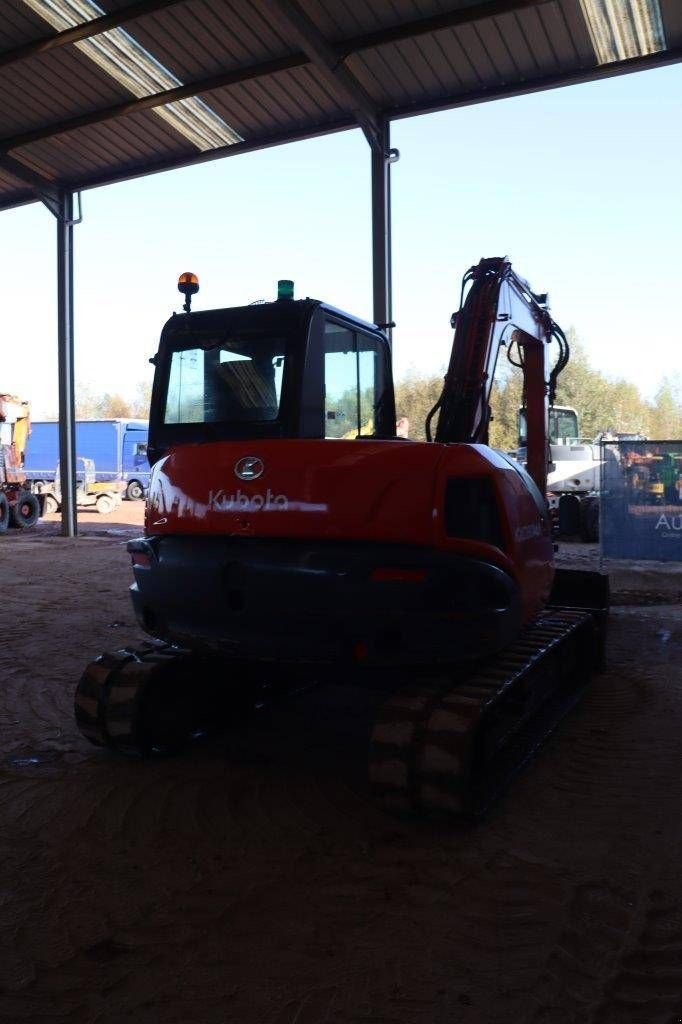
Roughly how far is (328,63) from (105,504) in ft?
66.5

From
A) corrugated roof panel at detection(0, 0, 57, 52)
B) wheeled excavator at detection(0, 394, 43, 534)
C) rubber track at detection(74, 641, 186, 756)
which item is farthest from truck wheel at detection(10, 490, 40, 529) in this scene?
rubber track at detection(74, 641, 186, 756)

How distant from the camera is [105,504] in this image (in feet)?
97.4

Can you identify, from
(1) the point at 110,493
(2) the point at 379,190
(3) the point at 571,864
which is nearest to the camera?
(3) the point at 571,864

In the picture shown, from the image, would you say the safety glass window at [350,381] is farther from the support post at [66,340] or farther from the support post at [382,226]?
the support post at [66,340]

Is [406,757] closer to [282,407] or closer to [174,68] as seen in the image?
[282,407]

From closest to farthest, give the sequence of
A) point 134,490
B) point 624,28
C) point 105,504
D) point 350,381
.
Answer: point 350,381 → point 624,28 → point 105,504 → point 134,490

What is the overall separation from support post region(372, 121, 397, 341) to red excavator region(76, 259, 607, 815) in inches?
320

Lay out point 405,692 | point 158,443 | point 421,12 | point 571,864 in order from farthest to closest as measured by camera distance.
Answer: point 421,12
point 158,443
point 405,692
point 571,864

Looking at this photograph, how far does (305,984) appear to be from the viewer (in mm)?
2715

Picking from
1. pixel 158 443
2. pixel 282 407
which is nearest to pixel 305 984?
pixel 282 407

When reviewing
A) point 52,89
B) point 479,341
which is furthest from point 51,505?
point 479,341

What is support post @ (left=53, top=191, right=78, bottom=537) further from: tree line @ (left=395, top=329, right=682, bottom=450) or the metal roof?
tree line @ (left=395, top=329, right=682, bottom=450)

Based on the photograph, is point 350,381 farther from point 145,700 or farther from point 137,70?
point 137,70

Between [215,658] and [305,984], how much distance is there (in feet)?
8.08
